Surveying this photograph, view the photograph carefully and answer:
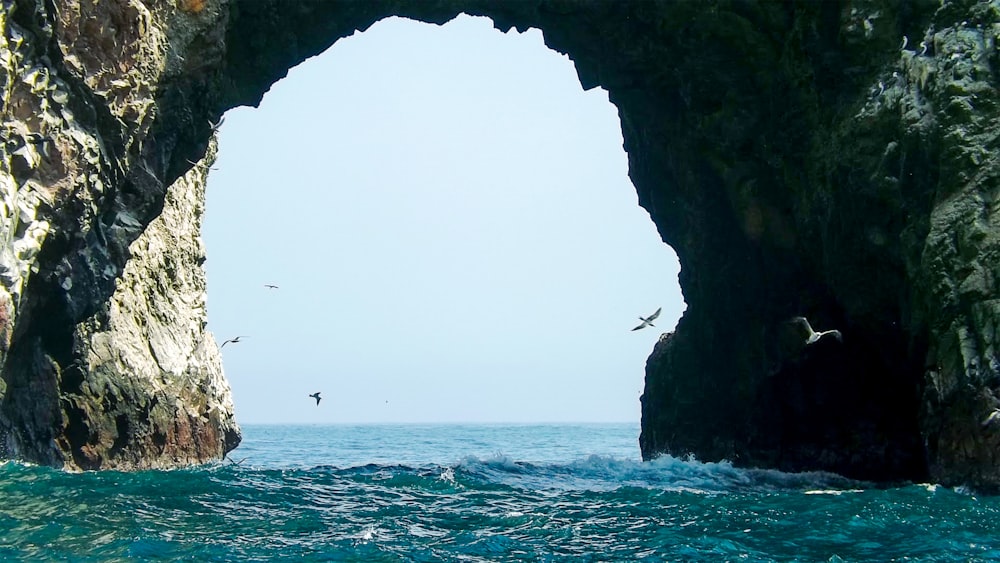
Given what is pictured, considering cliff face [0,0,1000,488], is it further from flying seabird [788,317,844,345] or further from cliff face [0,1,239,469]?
flying seabird [788,317,844,345]

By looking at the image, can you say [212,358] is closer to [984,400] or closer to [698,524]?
[698,524]

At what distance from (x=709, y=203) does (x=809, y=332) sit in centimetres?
463

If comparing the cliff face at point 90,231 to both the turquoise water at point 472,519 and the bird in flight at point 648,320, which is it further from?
the bird in flight at point 648,320

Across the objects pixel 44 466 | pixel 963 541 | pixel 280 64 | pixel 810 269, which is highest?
pixel 280 64

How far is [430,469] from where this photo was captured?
25.8 meters

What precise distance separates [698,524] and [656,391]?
15845 mm

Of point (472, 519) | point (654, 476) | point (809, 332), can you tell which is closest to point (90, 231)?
point (472, 519)

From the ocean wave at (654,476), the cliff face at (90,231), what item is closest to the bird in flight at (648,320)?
the ocean wave at (654,476)

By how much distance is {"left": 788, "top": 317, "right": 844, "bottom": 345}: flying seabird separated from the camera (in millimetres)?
22770

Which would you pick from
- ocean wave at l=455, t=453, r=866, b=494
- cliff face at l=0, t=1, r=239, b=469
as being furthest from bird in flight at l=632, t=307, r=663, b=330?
cliff face at l=0, t=1, r=239, b=469

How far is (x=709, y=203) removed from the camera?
86.3 feet

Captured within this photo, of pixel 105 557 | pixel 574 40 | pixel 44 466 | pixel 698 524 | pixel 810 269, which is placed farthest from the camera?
pixel 574 40

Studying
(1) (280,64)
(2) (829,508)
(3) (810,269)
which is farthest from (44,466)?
(3) (810,269)

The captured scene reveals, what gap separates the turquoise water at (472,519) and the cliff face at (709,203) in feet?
9.09
